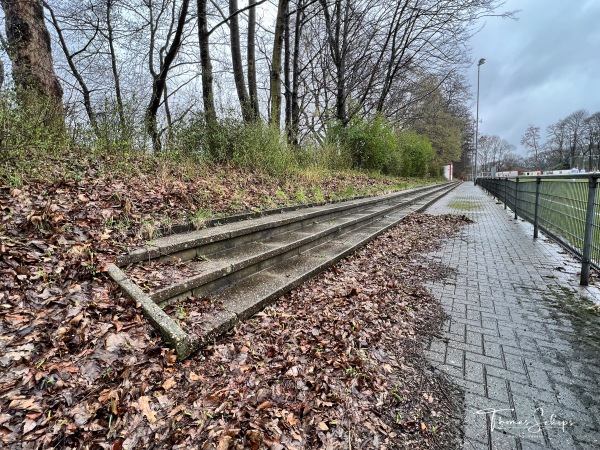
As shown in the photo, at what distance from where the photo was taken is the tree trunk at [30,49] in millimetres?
4402

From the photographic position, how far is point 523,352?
85.0 inches

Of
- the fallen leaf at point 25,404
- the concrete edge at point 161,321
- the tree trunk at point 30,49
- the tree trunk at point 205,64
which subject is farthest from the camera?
the tree trunk at point 205,64

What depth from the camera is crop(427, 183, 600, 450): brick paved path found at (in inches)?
60.2

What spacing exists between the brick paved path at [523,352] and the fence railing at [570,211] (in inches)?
13.7

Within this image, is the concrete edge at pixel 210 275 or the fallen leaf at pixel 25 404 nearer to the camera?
the fallen leaf at pixel 25 404

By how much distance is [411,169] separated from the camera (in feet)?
67.5

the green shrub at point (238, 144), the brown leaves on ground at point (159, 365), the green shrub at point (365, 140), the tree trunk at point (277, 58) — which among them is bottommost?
the brown leaves on ground at point (159, 365)

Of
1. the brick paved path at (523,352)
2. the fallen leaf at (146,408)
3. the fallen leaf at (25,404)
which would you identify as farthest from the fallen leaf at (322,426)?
the fallen leaf at (25,404)

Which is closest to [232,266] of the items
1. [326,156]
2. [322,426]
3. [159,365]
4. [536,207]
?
[159,365]

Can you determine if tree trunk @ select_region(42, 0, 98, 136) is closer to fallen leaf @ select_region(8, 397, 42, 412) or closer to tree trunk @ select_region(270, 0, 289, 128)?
tree trunk @ select_region(270, 0, 289, 128)

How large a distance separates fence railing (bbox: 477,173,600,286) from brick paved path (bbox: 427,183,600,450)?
35 centimetres

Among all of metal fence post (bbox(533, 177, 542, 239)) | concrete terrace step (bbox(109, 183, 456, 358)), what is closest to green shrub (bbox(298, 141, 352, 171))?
concrete terrace step (bbox(109, 183, 456, 358))

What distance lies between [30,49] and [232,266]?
5.11 m

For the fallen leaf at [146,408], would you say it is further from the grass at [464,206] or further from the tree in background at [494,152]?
the tree in background at [494,152]
